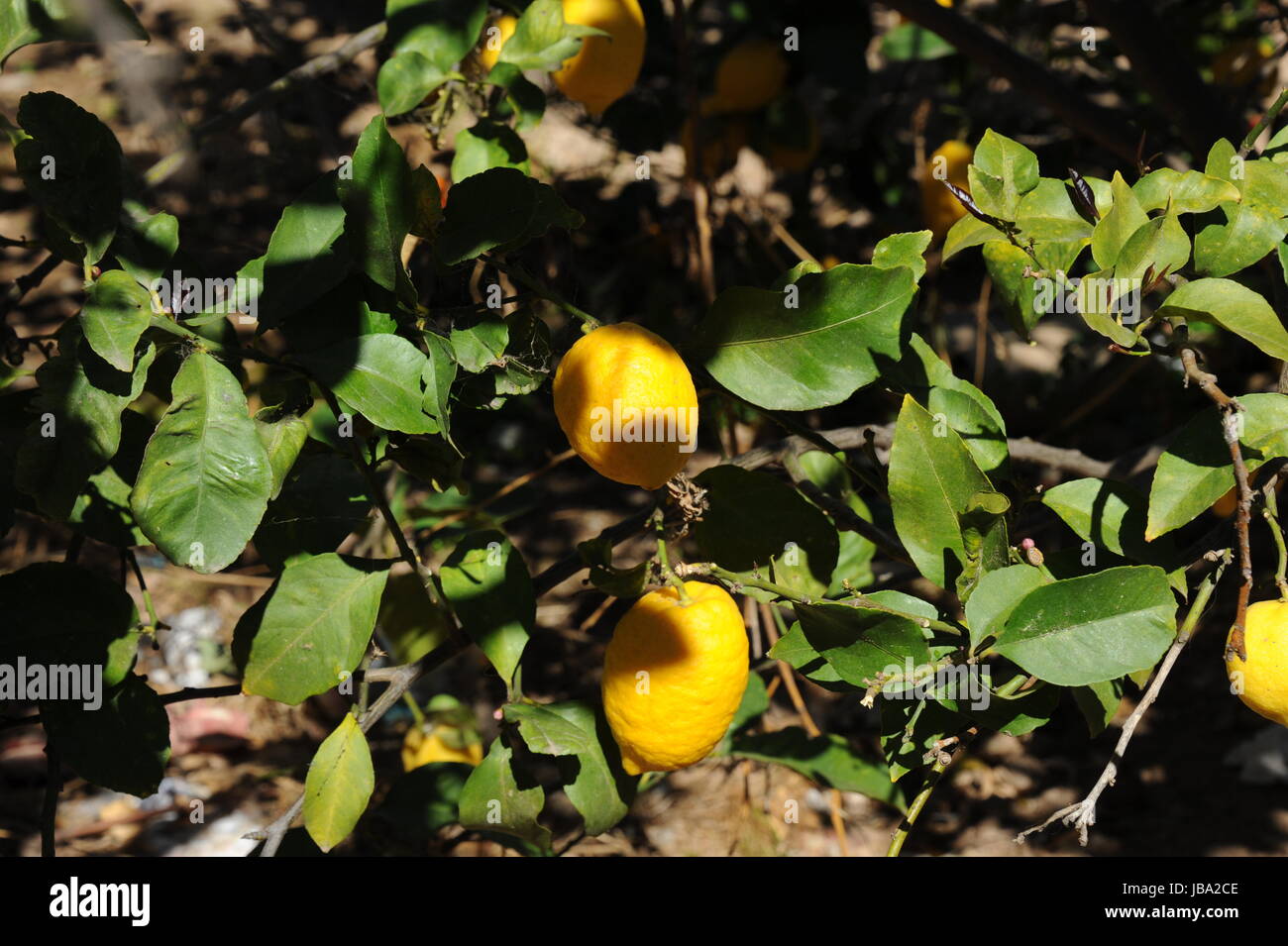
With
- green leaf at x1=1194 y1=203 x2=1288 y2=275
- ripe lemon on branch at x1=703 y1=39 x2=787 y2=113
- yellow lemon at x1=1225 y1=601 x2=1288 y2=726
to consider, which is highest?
ripe lemon on branch at x1=703 y1=39 x2=787 y2=113

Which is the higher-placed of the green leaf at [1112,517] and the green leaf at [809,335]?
the green leaf at [809,335]

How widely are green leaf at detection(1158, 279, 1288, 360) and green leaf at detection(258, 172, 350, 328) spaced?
1.88 ft

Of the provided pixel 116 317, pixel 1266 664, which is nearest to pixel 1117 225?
pixel 1266 664

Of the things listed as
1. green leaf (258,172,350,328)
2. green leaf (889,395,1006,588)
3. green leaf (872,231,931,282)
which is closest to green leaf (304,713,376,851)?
green leaf (258,172,350,328)

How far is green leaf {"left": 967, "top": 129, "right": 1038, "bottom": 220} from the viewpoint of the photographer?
2.70 feet

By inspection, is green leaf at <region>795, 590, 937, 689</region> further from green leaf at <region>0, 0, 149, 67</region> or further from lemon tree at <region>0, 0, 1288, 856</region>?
green leaf at <region>0, 0, 149, 67</region>

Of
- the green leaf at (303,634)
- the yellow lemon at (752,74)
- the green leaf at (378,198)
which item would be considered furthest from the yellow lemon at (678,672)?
the yellow lemon at (752,74)

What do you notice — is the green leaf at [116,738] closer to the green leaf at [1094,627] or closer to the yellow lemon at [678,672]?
the yellow lemon at [678,672]

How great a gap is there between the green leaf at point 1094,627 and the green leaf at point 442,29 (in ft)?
2.59

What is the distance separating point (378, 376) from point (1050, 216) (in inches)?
19.9

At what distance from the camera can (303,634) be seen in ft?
3.08

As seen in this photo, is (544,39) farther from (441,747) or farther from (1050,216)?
(441,747)

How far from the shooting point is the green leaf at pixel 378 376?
0.79 m

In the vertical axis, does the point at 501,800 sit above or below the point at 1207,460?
below
